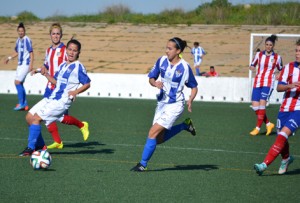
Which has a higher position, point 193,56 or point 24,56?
point 24,56

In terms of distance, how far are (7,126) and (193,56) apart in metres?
20.2

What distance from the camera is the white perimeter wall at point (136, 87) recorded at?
26297 millimetres

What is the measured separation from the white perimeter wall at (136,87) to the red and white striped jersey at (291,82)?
597 inches

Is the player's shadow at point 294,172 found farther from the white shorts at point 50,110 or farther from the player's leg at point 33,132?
the player's leg at point 33,132

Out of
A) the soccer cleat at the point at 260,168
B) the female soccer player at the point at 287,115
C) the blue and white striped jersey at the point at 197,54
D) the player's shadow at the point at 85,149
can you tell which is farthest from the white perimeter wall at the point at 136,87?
the soccer cleat at the point at 260,168

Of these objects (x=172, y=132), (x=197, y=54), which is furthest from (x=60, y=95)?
(x=197, y=54)

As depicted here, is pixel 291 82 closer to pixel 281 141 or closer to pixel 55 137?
pixel 281 141

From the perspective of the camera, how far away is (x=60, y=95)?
11766 mm

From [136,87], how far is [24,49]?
7371 mm

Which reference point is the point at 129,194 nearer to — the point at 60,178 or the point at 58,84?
the point at 60,178

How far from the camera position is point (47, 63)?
46.8ft

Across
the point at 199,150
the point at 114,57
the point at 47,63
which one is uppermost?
the point at 47,63

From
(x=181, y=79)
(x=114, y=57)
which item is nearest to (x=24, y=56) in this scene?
(x=181, y=79)

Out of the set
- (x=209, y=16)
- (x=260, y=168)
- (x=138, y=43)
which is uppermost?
(x=260, y=168)
